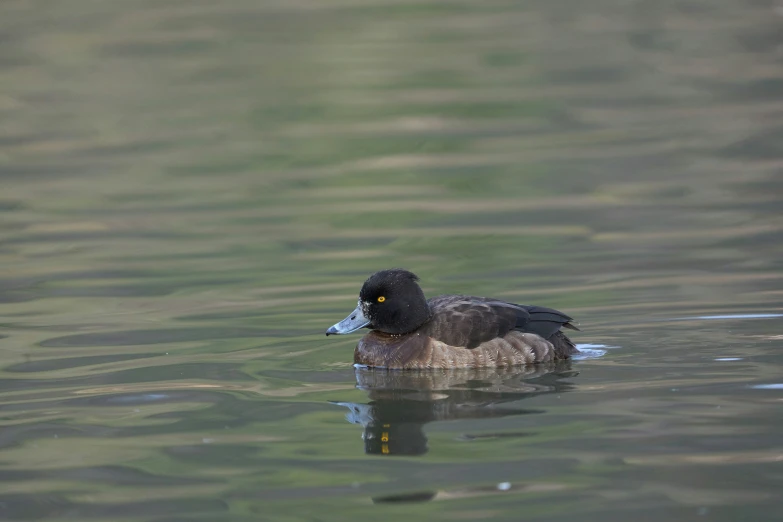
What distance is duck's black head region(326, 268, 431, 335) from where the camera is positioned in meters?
Result: 9.83

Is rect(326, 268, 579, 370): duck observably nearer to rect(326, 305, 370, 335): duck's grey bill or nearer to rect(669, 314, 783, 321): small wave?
rect(326, 305, 370, 335): duck's grey bill

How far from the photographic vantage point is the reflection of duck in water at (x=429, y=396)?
811 centimetres

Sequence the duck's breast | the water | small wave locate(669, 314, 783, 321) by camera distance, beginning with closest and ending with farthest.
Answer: the water, the duck's breast, small wave locate(669, 314, 783, 321)

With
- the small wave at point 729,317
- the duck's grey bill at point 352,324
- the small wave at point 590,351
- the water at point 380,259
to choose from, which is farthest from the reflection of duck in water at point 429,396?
the small wave at point 729,317

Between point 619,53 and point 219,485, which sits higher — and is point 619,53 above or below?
above

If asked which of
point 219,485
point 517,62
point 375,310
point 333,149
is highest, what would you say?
point 517,62

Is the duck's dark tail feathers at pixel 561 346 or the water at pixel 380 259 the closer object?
the water at pixel 380 259

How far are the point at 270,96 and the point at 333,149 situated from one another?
5.14 metres

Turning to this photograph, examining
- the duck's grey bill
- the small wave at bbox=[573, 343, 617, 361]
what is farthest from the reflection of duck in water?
the duck's grey bill

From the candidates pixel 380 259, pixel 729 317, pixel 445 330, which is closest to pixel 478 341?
pixel 445 330

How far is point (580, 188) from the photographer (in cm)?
1667

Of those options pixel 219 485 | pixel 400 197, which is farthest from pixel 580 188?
pixel 219 485

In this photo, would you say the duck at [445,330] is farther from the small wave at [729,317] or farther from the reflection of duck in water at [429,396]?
the small wave at [729,317]

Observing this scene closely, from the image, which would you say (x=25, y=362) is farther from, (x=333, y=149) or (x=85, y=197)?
(x=333, y=149)
